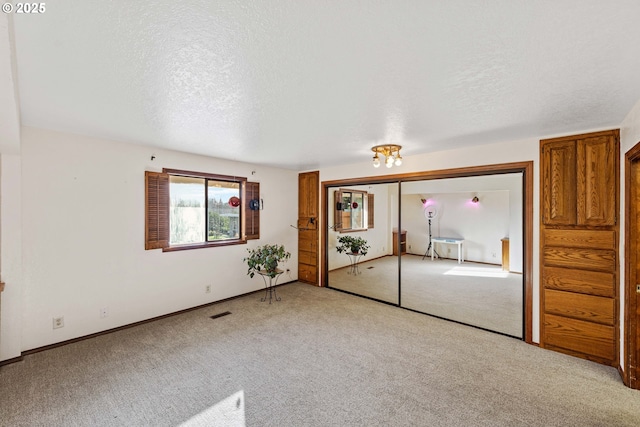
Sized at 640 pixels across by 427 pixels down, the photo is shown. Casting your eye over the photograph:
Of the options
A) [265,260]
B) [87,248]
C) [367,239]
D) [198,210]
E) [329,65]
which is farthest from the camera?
[367,239]

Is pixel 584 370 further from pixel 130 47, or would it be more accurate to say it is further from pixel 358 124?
pixel 130 47

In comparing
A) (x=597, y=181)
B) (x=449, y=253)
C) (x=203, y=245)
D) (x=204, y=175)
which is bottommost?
(x=449, y=253)

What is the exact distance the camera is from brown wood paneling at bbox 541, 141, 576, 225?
288 cm

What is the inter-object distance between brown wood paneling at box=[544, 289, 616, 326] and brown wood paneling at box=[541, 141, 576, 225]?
793 mm

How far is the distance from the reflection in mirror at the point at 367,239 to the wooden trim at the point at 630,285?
267cm

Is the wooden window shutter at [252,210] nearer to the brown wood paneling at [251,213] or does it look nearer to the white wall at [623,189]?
the brown wood paneling at [251,213]

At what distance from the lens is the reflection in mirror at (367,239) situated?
548 cm

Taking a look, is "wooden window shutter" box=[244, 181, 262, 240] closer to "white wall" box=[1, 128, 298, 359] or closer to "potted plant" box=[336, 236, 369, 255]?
"white wall" box=[1, 128, 298, 359]

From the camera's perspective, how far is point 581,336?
2.79m

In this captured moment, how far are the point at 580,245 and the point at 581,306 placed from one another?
640 millimetres

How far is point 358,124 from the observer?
2.72 meters

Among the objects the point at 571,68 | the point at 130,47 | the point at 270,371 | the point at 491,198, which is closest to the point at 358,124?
the point at 571,68

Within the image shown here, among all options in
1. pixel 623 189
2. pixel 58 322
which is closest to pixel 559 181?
pixel 623 189

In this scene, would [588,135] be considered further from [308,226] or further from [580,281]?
[308,226]
